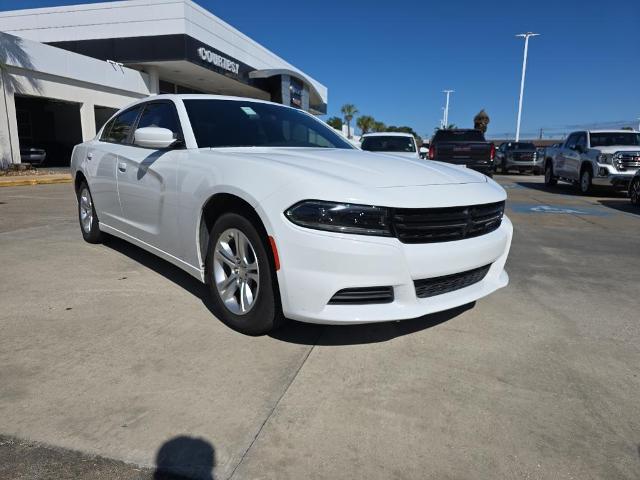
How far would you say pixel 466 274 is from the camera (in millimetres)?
2980

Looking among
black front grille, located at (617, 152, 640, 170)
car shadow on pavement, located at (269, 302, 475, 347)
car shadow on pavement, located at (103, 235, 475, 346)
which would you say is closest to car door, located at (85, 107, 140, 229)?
car shadow on pavement, located at (103, 235, 475, 346)

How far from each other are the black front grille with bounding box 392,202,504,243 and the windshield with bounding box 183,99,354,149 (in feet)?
5.18

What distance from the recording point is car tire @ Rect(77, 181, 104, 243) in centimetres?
517

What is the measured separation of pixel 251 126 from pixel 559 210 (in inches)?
319

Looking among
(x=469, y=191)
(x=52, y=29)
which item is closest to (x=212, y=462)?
(x=469, y=191)

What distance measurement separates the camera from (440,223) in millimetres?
2746

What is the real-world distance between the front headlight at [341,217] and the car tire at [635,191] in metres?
10.4

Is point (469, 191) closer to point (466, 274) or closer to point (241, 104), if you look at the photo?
point (466, 274)

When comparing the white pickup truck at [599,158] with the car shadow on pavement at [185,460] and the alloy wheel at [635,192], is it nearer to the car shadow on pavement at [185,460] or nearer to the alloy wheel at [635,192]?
the alloy wheel at [635,192]

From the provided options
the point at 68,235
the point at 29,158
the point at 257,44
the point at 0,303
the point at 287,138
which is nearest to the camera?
the point at 0,303

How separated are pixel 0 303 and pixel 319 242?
104 inches

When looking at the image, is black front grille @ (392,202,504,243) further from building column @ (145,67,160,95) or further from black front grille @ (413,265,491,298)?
building column @ (145,67,160,95)

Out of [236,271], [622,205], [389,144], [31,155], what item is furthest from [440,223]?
[31,155]

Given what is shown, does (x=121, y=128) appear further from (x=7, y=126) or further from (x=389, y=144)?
(x=7, y=126)
